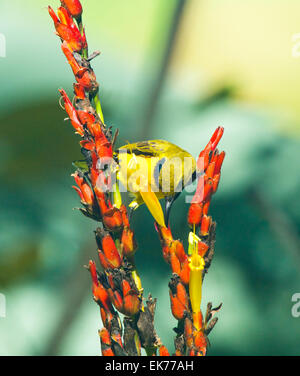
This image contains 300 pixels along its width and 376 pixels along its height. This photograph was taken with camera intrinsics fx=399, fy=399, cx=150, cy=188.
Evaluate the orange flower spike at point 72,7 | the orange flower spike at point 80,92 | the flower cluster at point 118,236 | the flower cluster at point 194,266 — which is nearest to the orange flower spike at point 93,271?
the flower cluster at point 118,236

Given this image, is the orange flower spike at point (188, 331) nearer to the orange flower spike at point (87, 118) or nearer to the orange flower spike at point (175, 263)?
the orange flower spike at point (175, 263)

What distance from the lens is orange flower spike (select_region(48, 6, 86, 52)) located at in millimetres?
553

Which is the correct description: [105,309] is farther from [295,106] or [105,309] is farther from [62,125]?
[295,106]

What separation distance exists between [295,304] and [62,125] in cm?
77

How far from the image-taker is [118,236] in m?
0.56

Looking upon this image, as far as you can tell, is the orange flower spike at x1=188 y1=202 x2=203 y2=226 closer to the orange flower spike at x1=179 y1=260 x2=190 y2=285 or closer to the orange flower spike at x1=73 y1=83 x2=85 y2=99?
the orange flower spike at x1=179 y1=260 x2=190 y2=285

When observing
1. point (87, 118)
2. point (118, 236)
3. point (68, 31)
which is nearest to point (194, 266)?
point (118, 236)

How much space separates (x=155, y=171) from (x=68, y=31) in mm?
246

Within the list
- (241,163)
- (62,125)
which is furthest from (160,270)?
(62,125)

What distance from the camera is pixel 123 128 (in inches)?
42.1

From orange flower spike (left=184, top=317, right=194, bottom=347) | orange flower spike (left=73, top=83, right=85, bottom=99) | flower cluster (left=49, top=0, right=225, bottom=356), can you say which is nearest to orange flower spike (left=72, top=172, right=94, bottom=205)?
flower cluster (left=49, top=0, right=225, bottom=356)

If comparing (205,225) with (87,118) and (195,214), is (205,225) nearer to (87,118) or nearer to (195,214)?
(195,214)

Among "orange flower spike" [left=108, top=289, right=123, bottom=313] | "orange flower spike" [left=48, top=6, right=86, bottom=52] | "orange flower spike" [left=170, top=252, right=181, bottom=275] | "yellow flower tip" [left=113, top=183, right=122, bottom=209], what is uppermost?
"orange flower spike" [left=48, top=6, right=86, bottom=52]
